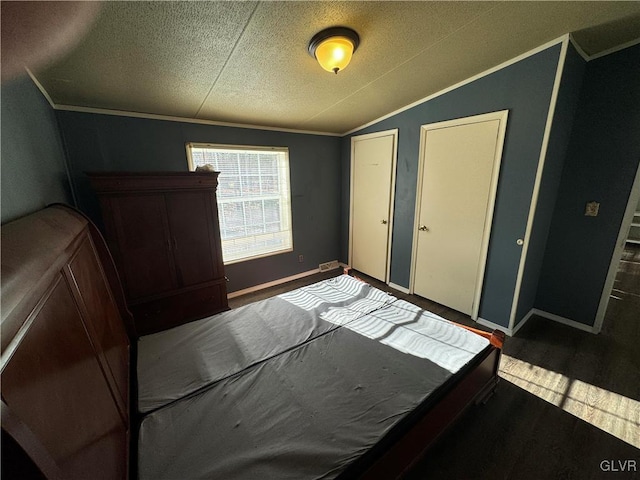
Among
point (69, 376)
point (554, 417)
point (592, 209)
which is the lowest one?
point (554, 417)

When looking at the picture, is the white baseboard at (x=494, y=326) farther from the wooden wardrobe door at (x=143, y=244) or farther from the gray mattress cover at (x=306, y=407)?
the wooden wardrobe door at (x=143, y=244)

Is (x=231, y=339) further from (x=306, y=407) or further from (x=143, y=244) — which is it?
(x=143, y=244)

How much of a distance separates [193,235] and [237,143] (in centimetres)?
129

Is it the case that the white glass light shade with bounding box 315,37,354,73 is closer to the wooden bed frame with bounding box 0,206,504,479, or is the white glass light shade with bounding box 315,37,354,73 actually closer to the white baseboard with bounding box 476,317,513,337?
the wooden bed frame with bounding box 0,206,504,479

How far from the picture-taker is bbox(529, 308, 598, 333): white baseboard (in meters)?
2.34

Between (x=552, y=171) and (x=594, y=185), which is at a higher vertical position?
(x=552, y=171)

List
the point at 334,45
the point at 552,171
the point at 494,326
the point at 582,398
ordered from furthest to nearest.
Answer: the point at 494,326 → the point at 552,171 → the point at 582,398 → the point at 334,45

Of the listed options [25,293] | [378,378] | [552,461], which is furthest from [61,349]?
[552,461]

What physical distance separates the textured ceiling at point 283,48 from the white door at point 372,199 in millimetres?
848

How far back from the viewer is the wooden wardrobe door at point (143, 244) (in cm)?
191

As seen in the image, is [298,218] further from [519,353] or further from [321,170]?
[519,353]

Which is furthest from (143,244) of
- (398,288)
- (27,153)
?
(398,288)

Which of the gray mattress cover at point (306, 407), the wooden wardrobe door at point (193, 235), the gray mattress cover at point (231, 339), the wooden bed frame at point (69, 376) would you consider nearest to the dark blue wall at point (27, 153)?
the wooden bed frame at point (69, 376)

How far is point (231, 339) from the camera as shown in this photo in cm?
157
